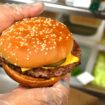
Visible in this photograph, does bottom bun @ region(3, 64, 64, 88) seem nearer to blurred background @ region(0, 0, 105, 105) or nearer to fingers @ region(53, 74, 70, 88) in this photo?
fingers @ region(53, 74, 70, 88)

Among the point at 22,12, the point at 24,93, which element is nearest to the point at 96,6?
the point at 22,12

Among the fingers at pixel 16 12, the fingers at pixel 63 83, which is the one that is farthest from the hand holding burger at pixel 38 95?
the fingers at pixel 16 12

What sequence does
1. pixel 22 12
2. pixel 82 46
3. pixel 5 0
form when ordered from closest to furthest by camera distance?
pixel 22 12 → pixel 5 0 → pixel 82 46

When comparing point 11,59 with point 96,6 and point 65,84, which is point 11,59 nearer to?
point 65,84

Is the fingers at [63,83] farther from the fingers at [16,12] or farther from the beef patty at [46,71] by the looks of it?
the fingers at [16,12]

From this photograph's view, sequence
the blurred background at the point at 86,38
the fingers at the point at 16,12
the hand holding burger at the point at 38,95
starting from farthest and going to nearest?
1. the blurred background at the point at 86,38
2. the fingers at the point at 16,12
3. the hand holding burger at the point at 38,95

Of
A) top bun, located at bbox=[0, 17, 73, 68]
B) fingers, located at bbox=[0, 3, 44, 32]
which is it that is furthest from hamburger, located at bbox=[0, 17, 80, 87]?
fingers, located at bbox=[0, 3, 44, 32]

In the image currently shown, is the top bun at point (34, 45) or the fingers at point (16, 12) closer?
the top bun at point (34, 45)
